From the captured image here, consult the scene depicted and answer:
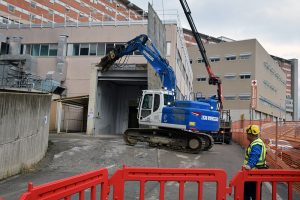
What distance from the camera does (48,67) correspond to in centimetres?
3800

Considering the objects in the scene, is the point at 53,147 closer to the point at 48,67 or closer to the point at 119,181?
the point at 119,181

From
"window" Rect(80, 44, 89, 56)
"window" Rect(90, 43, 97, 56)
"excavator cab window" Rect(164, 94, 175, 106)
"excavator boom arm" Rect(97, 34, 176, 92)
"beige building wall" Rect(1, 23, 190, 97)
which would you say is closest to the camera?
"excavator cab window" Rect(164, 94, 175, 106)

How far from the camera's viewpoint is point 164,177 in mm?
6199

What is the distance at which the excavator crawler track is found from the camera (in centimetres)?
1941

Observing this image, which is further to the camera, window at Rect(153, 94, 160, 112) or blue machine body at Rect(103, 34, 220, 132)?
window at Rect(153, 94, 160, 112)

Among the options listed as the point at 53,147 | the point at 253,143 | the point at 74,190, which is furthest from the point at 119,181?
the point at 53,147

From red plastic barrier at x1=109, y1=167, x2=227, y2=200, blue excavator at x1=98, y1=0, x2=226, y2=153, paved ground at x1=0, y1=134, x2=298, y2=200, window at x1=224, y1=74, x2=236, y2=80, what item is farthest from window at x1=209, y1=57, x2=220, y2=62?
red plastic barrier at x1=109, y1=167, x2=227, y2=200

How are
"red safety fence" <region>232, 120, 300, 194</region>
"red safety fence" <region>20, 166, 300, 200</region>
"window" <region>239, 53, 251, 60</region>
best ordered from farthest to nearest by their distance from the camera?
"window" <region>239, 53, 251, 60</region> → "red safety fence" <region>232, 120, 300, 194</region> → "red safety fence" <region>20, 166, 300, 200</region>

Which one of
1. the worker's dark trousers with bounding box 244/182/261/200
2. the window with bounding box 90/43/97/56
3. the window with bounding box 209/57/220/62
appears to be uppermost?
the window with bounding box 209/57/220/62

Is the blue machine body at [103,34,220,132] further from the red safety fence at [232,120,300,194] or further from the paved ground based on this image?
the red safety fence at [232,120,300,194]

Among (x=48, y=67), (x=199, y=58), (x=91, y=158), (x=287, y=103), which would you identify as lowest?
(x=91, y=158)

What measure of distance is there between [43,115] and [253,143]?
35.1ft

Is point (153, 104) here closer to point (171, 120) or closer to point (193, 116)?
point (171, 120)

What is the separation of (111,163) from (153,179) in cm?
910
